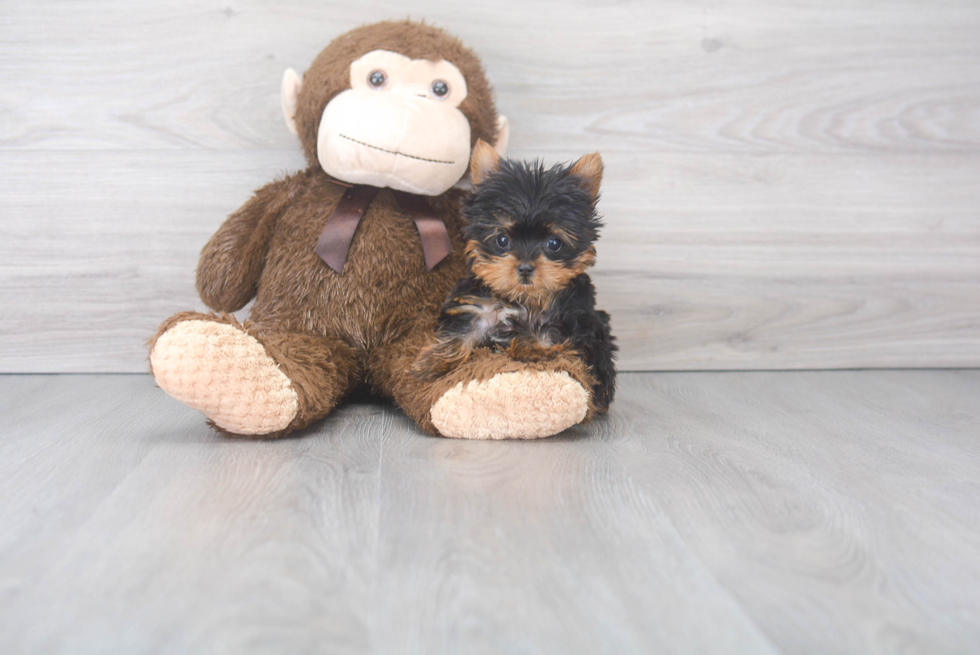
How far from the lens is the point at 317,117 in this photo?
1.16 metres

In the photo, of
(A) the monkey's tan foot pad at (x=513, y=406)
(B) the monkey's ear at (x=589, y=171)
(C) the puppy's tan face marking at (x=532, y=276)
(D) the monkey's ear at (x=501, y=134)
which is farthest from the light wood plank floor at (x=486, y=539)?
(D) the monkey's ear at (x=501, y=134)

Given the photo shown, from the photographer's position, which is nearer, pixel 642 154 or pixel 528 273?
pixel 528 273

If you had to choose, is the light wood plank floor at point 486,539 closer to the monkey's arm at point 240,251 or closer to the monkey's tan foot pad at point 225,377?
the monkey's tan foot pad at point 225,377

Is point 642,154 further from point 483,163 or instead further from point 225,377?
point 225,377

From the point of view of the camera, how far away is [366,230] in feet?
3.76

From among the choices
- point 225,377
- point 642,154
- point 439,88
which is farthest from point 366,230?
point 642,154

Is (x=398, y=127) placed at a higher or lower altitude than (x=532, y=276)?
higher

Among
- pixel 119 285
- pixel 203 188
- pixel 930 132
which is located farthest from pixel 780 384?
pixel 119 285

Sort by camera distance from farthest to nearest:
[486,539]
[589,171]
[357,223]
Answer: [357,223], [589,171], [486,539]

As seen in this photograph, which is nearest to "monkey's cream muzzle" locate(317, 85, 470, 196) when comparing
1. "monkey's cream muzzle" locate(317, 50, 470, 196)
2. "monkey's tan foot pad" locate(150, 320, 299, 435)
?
"monkey's cream muzzle" locate(317, 50, 470, 196)

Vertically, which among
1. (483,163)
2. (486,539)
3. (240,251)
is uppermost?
(483,163)

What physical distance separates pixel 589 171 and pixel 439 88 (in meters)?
0.30

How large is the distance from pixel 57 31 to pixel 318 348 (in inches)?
32.2

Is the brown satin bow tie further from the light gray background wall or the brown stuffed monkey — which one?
the light gray background wall
